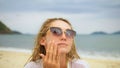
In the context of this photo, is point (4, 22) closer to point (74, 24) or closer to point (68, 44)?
point (74, 24)

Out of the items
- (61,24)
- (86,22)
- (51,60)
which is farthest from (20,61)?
(51,60)

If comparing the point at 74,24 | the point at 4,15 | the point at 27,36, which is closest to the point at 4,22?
the point at 4,15

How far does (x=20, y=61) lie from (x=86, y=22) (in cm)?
67

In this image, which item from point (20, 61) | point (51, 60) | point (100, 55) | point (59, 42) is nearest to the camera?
point (51, 60)

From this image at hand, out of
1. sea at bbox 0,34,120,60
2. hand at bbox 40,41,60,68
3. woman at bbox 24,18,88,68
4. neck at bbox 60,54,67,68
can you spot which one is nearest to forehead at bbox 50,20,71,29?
woman at bbox 24,18,88,68

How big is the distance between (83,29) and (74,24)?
0.31 ft

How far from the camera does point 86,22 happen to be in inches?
96.5

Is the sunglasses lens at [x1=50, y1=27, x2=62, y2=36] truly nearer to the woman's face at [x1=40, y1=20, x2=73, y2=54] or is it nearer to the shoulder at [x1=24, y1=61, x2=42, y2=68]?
the woman's face at [x1=40, y1=20, x2=73, y2=54]

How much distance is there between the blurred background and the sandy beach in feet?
0.14

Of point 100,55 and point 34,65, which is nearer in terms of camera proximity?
point 34,65

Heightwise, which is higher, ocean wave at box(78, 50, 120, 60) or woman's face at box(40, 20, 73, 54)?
woman's face at box(40, 20, 73, 54)

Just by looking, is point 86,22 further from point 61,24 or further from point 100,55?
point 61,24

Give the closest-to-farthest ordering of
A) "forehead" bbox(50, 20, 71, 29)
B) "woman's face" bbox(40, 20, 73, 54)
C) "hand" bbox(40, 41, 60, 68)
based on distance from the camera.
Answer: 1. "hand" bbox(40, 41, 60, 68)
2. "woman's face" bbox(40, 20, 73, 54)
3. "forehead" bbox(50, 20, 71, 29)

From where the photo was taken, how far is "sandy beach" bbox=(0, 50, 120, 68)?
7.86 ft
